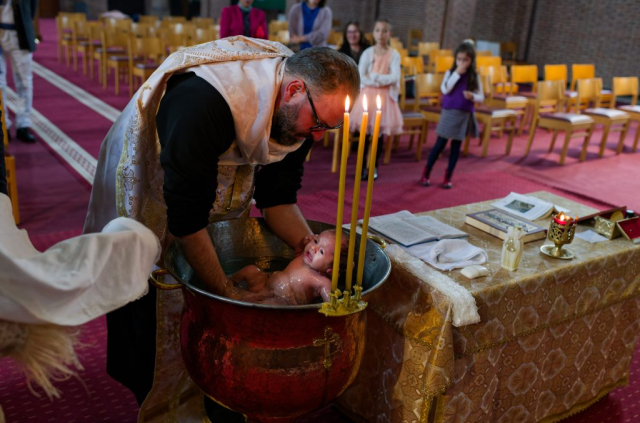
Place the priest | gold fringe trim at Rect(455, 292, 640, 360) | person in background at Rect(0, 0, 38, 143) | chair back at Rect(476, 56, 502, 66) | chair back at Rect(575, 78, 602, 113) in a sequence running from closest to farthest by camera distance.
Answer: the priest, gold fringe trim at Rect(455, 292, 640, 360), person in background at Rect(0, 0, 38, 143), chair back at Rect(575, 78, 602, 113), chair back at Rect(476, 56, 502, 66)

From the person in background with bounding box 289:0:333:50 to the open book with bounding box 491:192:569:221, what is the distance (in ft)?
13.4

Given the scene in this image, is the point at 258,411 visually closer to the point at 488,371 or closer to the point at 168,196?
the point at 168,196

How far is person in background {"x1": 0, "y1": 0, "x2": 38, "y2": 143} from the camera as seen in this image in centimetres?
522

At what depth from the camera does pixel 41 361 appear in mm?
1150

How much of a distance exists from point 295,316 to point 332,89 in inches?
24.0

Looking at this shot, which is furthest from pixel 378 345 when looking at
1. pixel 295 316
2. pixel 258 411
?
pixel 295 316

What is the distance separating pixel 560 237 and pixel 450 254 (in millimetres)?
427

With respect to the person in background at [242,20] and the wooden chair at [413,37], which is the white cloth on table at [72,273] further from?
the wooden chair at [413,37]

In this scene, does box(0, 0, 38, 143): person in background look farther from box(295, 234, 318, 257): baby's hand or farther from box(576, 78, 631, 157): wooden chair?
box(576, 78, 631, 157): wooden chair

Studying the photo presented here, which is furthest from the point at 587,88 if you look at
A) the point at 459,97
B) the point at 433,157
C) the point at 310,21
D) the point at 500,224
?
the point at 500,224

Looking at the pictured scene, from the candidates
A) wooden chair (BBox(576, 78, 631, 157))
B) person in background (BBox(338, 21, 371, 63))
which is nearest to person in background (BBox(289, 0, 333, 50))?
person in background (BBox(338, 21, 371, 63))

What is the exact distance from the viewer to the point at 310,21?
6.50m

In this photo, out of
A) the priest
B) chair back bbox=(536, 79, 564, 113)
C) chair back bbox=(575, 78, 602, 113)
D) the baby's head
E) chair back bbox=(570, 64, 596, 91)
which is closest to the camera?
the priest

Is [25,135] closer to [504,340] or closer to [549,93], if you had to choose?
[504,340]
